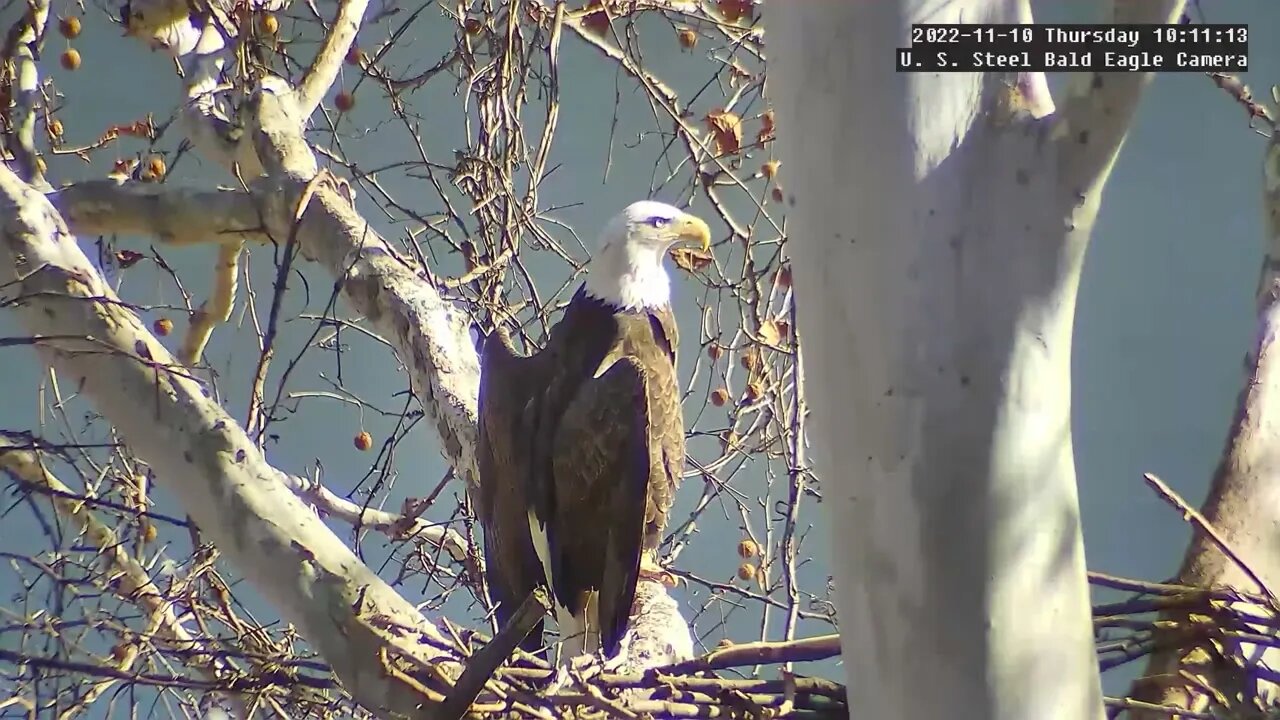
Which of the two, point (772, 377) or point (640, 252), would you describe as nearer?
point (640, 252)

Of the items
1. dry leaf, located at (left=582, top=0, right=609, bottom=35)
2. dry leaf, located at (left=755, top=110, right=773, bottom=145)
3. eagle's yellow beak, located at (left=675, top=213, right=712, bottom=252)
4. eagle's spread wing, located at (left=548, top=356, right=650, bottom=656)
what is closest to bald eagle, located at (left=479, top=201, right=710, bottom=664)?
eagle's spread wing, located at (left=548, top=356, right=650, bottom=656)

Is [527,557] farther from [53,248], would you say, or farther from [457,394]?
[53,248]

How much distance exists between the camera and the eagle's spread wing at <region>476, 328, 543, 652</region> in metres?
1.13

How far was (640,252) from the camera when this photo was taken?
4.27ft

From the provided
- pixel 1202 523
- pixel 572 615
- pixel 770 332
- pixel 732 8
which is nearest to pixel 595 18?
pixel 732 8

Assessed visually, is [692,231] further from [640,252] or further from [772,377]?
[772,377]

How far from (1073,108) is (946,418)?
16cm

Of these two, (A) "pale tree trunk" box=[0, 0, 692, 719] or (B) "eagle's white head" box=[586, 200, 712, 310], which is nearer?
(A) "pale tree trunk" box=[0, 0, 692, 719]

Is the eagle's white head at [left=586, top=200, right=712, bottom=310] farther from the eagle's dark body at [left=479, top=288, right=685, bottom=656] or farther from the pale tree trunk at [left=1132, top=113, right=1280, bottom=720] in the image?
the pale tree trunk at [left=1132, top=113, right=1280, bottom=720]

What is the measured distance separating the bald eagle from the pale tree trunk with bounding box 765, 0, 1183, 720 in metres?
0.59

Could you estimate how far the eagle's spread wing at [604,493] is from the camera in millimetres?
1110

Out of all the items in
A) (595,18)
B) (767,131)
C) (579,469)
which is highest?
(595,18)

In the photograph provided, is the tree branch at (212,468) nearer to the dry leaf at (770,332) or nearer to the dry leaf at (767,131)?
the dry leaf at (770,332)

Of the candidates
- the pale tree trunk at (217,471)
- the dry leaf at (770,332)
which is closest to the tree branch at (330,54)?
the pale tree trunk at (217,471)
